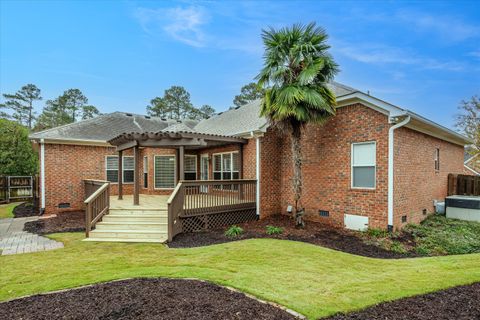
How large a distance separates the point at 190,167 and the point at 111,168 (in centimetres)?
433

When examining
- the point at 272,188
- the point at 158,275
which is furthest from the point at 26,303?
the point at 272,188

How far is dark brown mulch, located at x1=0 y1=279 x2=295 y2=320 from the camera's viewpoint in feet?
10.8

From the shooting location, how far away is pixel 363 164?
28.3ft

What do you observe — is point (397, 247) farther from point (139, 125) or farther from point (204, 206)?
point (139, 125)

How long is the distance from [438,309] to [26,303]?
5.66m

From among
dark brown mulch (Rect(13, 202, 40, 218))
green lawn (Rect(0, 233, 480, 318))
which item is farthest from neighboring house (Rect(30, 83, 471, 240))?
green lawn (Rect(0, 233, 480, 318))

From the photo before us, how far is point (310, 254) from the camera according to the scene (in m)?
6.27

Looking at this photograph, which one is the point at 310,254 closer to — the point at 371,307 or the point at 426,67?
the point at 371,307

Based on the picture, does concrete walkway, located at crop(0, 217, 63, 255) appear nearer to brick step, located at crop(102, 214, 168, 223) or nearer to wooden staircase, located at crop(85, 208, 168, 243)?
wooden staircase, located at crop(85, 208, 168, 243)

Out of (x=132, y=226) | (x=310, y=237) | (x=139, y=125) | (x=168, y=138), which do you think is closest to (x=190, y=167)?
(x=139, y=125)

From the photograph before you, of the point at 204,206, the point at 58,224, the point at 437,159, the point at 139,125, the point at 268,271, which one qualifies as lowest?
the point at 58,224

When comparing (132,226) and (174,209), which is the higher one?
(174,209)

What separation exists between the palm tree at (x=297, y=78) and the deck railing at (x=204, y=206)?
2.32m

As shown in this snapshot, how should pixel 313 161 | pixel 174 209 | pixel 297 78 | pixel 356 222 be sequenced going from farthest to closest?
pixel 313 161
pixel 356 222
pixel 297 78
pixel 174 209
